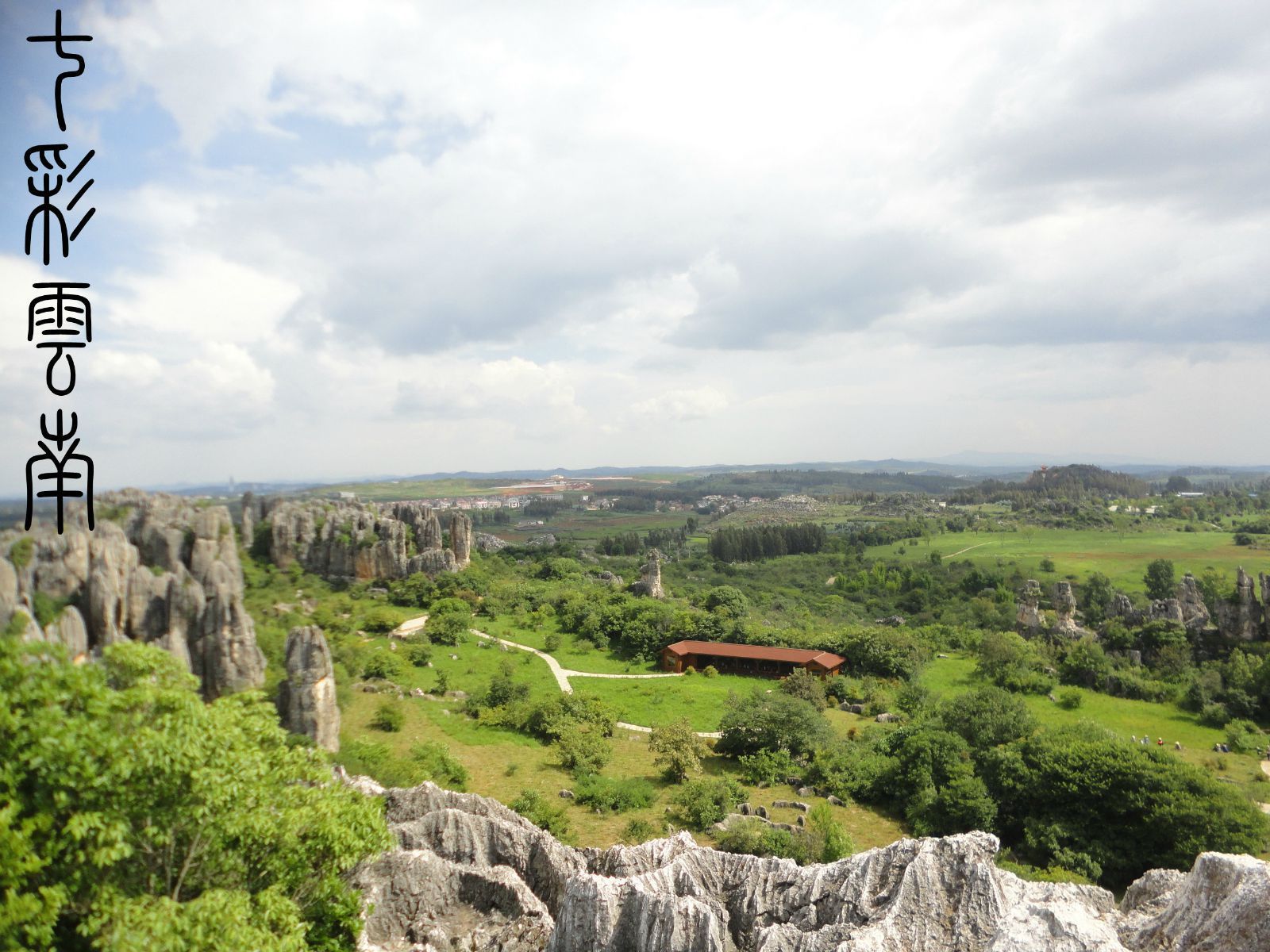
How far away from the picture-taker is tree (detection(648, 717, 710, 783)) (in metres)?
25.9

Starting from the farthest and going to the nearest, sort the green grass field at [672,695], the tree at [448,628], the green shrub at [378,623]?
the green shrub at [378,623] < the tree at [448,628] < the green grass field at [672,695]

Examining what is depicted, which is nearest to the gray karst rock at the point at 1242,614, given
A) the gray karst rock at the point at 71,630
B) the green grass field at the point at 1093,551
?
the green grass field at the point at 1093,551

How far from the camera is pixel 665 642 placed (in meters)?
47.8

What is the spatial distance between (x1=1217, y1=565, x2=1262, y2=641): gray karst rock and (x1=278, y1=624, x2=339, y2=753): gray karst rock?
53443 mm

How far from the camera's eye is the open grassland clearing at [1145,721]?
1111 inches

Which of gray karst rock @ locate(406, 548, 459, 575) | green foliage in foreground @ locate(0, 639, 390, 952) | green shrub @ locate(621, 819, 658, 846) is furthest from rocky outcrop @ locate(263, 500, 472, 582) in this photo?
green foliage in foreground @ locate(0, 639, 390, 952)

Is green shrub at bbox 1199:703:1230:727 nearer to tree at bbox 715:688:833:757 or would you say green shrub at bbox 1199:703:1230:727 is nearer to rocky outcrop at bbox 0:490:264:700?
tree at bbox 715:688:833:757

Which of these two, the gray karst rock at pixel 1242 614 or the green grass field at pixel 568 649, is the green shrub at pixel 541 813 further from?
the gray karst rock at pixel 1242 614

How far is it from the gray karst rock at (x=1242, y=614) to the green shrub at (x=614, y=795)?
42510 millimetres

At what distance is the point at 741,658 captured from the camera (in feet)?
148

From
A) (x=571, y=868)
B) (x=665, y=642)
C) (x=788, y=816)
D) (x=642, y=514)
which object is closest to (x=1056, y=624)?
(x=665, y=642)

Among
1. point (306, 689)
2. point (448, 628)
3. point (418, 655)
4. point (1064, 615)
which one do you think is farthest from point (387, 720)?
point (1064, 615)

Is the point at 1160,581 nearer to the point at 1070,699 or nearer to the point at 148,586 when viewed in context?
the point at 1070,699

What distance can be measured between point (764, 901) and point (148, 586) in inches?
943
